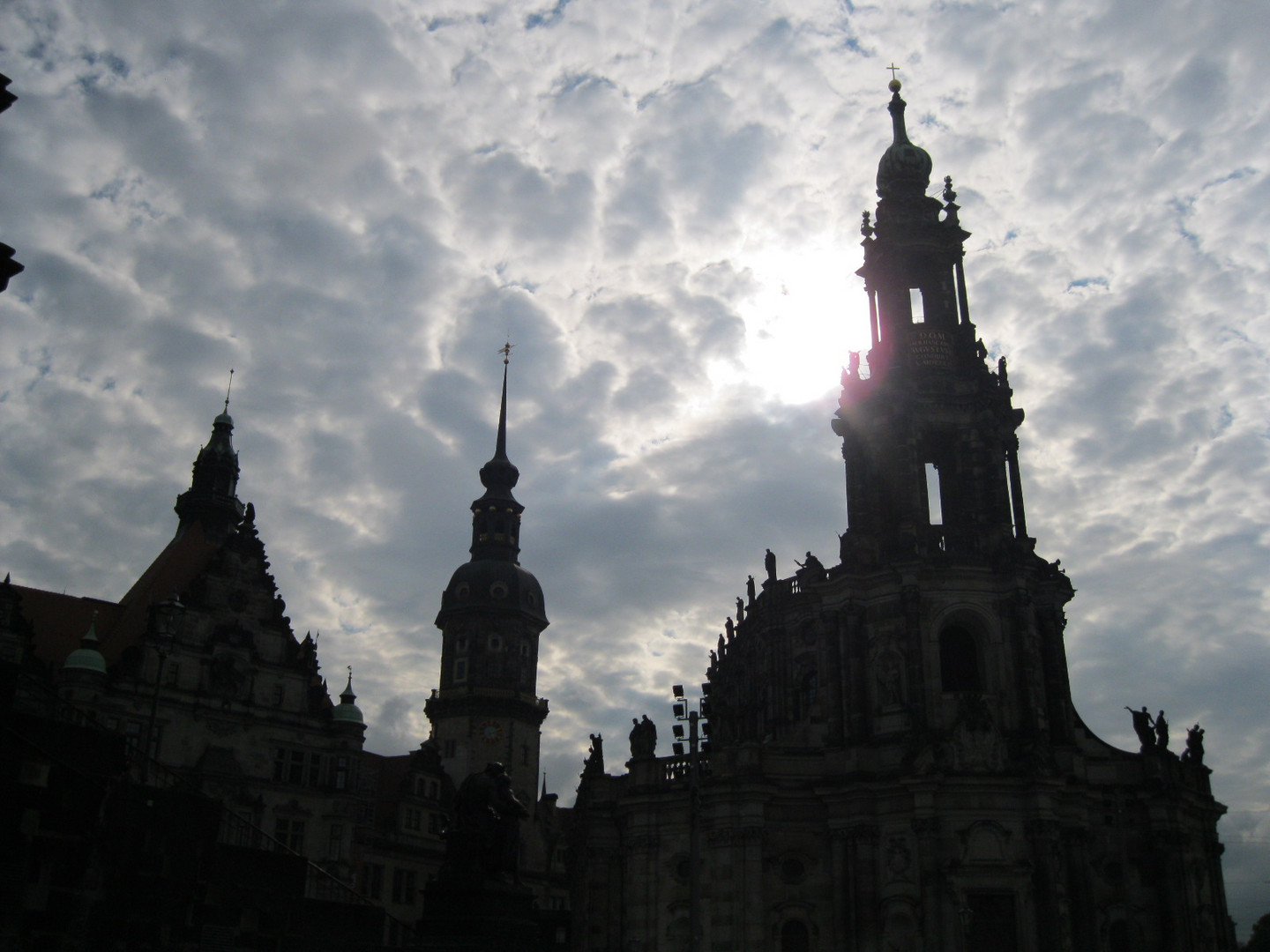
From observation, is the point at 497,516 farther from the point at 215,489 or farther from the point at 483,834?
the point at 483,834

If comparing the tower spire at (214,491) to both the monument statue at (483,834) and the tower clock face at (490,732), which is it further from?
the monument statue at (483,834)

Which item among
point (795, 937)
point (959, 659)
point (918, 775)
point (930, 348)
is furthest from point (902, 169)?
point (795, 937)

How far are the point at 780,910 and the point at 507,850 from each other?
19.8 metres

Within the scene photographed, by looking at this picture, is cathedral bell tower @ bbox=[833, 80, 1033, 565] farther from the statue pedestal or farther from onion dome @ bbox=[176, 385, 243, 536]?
onion dome @ bbox=[176, 385, 243, 536]

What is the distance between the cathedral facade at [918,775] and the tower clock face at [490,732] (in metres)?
25.8

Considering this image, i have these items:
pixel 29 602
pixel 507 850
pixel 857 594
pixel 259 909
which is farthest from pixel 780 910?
pixel 29 602

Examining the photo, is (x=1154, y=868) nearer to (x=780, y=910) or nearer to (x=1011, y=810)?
(x=1011, y=810)

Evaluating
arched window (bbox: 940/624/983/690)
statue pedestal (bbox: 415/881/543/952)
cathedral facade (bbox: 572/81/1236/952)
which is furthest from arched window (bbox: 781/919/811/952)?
statue pedestal (bbox: 415/881/543/952)

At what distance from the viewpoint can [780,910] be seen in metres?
43.3

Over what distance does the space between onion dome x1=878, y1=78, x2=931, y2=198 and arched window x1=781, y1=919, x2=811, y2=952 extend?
111 ft

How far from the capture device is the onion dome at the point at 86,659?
47.5m

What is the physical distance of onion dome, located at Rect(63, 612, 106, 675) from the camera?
156 ft

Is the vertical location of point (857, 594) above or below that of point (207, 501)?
below

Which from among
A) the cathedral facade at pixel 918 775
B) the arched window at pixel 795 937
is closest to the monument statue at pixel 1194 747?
the cathedral facade at pixel 918 775
